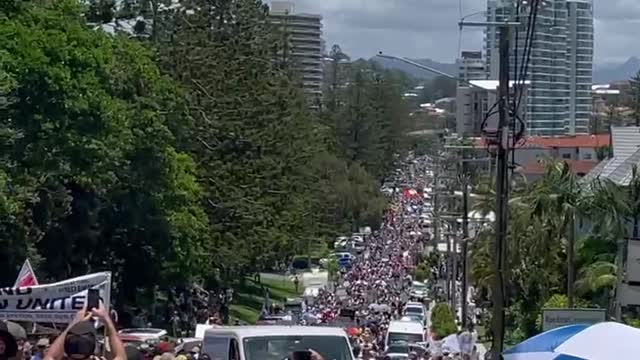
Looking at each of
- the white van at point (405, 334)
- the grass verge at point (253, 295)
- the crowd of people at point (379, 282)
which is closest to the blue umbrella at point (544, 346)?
the crowd of people at point (379, 282)

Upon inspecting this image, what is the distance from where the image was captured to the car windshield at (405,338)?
4766 centimetres

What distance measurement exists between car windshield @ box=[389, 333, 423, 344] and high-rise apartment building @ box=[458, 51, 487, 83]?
8.19 meters

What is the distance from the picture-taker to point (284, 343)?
53.1 feet

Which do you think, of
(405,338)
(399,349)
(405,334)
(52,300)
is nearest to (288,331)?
(52,300)

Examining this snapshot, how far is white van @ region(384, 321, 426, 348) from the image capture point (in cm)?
4781

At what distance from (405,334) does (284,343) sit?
108 feet

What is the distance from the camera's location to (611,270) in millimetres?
44500

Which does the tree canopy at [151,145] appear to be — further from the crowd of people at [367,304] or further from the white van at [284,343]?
the white van at [284,343]

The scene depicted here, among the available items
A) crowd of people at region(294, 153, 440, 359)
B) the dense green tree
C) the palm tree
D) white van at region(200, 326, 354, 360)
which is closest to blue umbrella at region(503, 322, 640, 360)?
white van at region(200, 326, 354, 360)

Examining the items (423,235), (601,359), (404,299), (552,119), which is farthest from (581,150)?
(601,359)

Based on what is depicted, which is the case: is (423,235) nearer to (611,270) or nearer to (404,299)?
(404,299)

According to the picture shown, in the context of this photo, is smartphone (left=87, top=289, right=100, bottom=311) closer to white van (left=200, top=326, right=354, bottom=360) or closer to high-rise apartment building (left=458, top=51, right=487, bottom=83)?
white van (left=200, top=326, right=354, bottom=360)

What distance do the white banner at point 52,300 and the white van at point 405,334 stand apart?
1374 inches

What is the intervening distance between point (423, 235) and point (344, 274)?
31.8 metres
